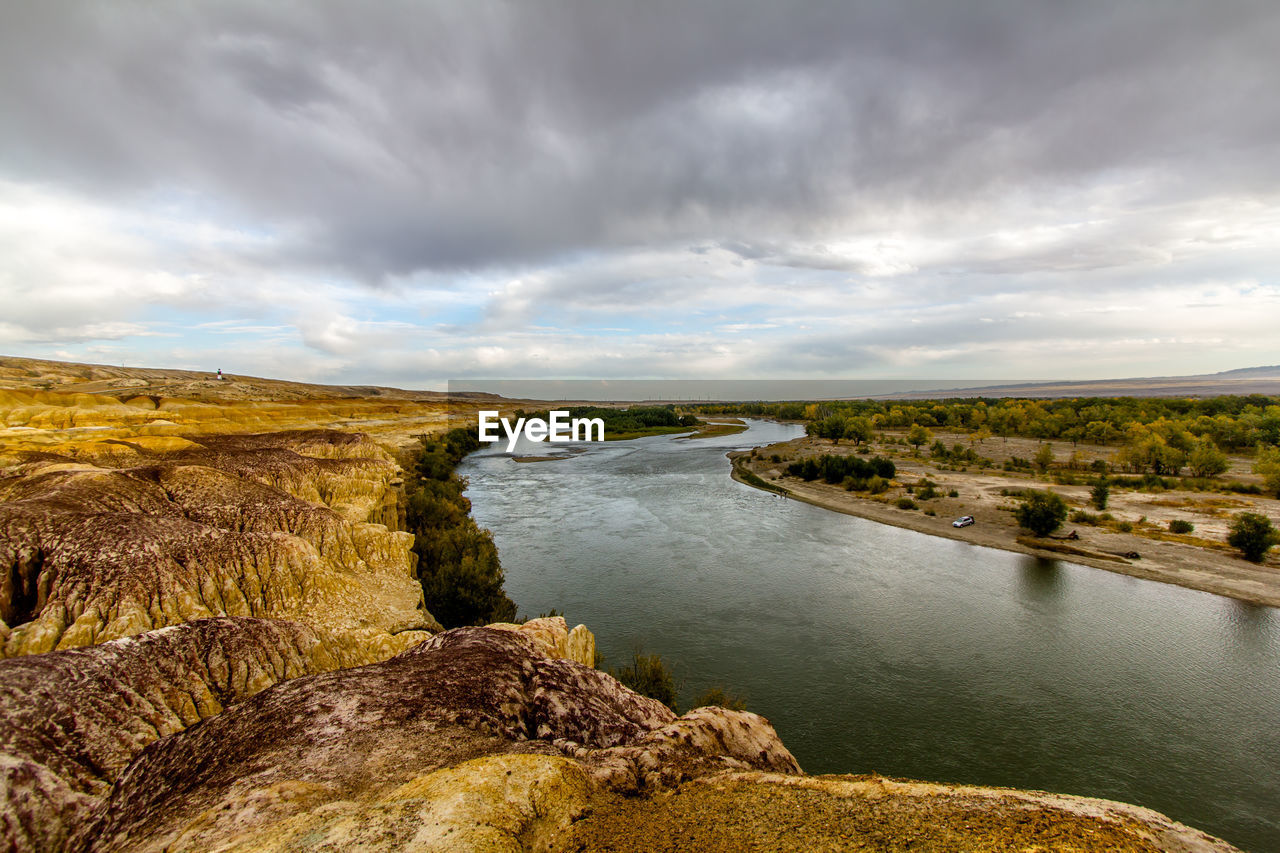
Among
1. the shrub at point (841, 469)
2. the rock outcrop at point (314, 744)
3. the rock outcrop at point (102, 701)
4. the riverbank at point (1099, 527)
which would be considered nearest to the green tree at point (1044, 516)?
the riverbank at point (1099, 527)

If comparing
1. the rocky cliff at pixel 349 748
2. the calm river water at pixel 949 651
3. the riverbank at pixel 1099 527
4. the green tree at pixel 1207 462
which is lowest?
the calm river water at pixel 949 651

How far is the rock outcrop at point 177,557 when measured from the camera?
7.82 m

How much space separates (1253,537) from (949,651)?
23.4 m

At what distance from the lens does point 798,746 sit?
43.6 feet

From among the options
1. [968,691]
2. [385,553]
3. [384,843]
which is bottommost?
[968,691]

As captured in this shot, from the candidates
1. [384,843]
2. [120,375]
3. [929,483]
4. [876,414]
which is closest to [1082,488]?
[929,483]

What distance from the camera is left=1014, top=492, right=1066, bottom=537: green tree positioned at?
31953mm

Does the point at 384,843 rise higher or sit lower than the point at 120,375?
lower

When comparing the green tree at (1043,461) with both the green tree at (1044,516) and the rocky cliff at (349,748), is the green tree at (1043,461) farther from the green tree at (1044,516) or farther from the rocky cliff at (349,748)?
the rocky cliff at (349,748)

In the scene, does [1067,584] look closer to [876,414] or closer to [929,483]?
[929,483]

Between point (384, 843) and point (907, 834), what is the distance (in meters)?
3.82

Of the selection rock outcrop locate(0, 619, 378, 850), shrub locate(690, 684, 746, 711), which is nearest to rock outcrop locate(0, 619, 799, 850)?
rock outcrop locate(0, 619, 378, 850)

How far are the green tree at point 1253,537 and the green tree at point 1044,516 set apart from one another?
289 inches

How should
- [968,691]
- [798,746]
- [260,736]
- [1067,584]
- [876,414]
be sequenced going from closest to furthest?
[260,736], [798,746], [968,691], [1067,584], [876,414]
